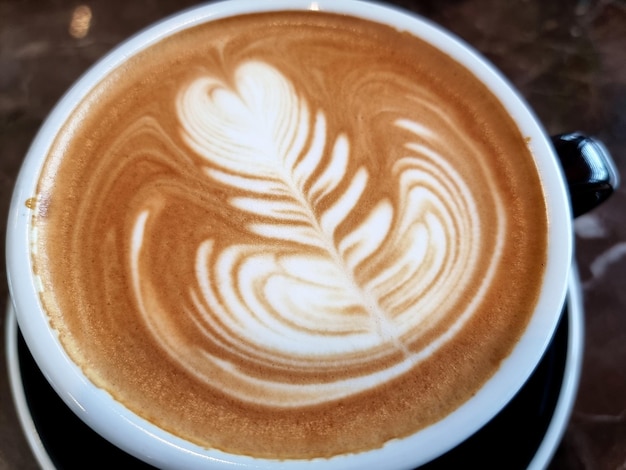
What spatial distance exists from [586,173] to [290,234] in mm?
520

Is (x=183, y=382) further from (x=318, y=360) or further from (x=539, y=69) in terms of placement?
(x=539, y=69)

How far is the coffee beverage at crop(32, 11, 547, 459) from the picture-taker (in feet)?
2.62

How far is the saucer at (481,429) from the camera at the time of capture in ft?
3.18

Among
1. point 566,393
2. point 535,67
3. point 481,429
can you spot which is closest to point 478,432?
point 481,429

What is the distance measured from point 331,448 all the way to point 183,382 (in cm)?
21

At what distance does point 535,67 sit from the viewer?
1677mm

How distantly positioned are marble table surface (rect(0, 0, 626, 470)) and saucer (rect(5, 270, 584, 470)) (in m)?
0.27

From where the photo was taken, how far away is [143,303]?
0.85m

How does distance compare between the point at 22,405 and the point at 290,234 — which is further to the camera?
the point at 22,405

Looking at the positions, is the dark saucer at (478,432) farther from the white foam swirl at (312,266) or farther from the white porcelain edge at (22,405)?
the white foam swirl at (312,266)

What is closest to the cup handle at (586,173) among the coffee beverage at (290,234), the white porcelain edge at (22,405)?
the coffee beverage at (290,234)

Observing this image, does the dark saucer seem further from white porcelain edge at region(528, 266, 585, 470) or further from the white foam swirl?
the white foam swirl

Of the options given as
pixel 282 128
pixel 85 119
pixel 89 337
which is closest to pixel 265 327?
pixel 89 337

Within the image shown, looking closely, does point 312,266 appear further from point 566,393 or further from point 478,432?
point 566,393
